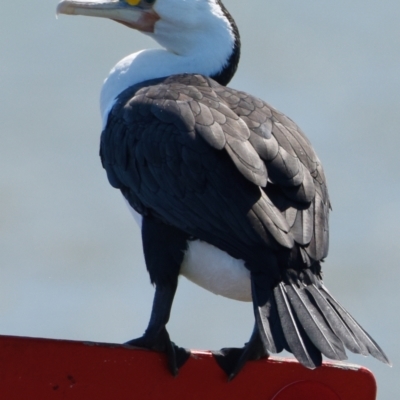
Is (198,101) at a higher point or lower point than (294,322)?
higher

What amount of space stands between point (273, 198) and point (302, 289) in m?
0.35

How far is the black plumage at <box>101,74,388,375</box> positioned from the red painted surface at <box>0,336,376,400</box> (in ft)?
0.22

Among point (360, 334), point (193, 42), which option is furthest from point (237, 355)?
point (193, 42)

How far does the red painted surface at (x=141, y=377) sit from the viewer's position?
2.83 meters

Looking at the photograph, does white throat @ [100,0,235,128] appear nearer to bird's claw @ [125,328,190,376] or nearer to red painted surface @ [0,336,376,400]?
bird's claw @ [125,328,190,376]

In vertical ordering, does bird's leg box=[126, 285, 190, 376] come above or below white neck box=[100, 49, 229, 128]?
below

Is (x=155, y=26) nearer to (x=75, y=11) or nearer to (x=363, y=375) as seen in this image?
(x=75, y=11)

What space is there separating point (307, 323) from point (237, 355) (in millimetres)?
250

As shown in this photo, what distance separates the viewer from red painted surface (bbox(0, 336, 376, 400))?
283 cm

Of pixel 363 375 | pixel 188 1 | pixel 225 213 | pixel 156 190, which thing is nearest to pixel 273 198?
pixel 225 213

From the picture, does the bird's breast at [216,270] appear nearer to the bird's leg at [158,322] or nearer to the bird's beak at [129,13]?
the bird's leg at [158,322]

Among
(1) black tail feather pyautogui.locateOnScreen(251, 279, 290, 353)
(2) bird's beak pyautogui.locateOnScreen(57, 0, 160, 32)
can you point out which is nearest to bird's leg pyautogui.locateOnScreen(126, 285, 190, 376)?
(1) black tail feather pyautogui.locateOnScreen(251, 279, 290, 353)

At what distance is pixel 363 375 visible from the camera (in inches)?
122

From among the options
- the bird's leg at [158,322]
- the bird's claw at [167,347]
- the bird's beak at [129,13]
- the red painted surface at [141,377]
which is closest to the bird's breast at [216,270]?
the bird's leg at [158,322]
